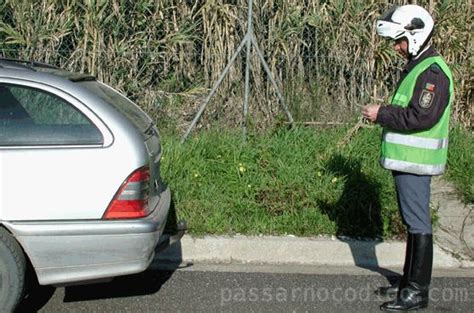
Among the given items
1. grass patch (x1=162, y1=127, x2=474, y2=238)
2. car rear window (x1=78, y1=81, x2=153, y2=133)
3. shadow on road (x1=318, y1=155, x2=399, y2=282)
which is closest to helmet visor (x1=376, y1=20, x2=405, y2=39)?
car rear window (x1=78, y1=81, x2=153, y2=133)

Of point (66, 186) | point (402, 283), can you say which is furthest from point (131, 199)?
point (402, 283)

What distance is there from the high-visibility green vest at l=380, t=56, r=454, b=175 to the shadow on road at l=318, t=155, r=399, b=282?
4.81 feet

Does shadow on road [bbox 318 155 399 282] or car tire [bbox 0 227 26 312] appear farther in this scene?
shadow on road [bbox 318 155 399 282]

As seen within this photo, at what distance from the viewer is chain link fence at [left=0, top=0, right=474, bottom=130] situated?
851 cm

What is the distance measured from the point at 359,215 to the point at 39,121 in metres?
3.24

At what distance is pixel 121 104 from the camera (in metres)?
4.84

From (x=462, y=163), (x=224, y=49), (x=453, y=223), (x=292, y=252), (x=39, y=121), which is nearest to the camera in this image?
(x=39, y=121)

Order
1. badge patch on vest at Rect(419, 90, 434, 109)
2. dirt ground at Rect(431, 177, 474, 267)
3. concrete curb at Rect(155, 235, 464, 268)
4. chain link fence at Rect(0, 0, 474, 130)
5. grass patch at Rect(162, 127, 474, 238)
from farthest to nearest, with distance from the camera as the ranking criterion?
1. chain link fence at Rect(0, 0, 474, 130)
2. grass patch at Rect(162, 127, 474, 238)
3. dirt ground at Rect(431, 177, 474, 267)
4. concrete curb at Rect(155, 235, 464, 268)
5. badge patch on vest at Rect(419, 90, 434, 109)

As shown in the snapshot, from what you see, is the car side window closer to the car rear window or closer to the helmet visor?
the car rear window

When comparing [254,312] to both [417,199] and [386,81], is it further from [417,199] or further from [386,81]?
[386,81]

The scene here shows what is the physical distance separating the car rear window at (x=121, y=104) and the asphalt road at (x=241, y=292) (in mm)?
1210

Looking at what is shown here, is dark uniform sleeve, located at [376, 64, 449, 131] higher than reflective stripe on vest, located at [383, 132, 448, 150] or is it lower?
higher

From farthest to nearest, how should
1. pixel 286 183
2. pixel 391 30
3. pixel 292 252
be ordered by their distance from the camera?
pixel 286 183 < pixel 292 252 < pixel 391 30

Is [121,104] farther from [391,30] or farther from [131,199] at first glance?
[391,30]
